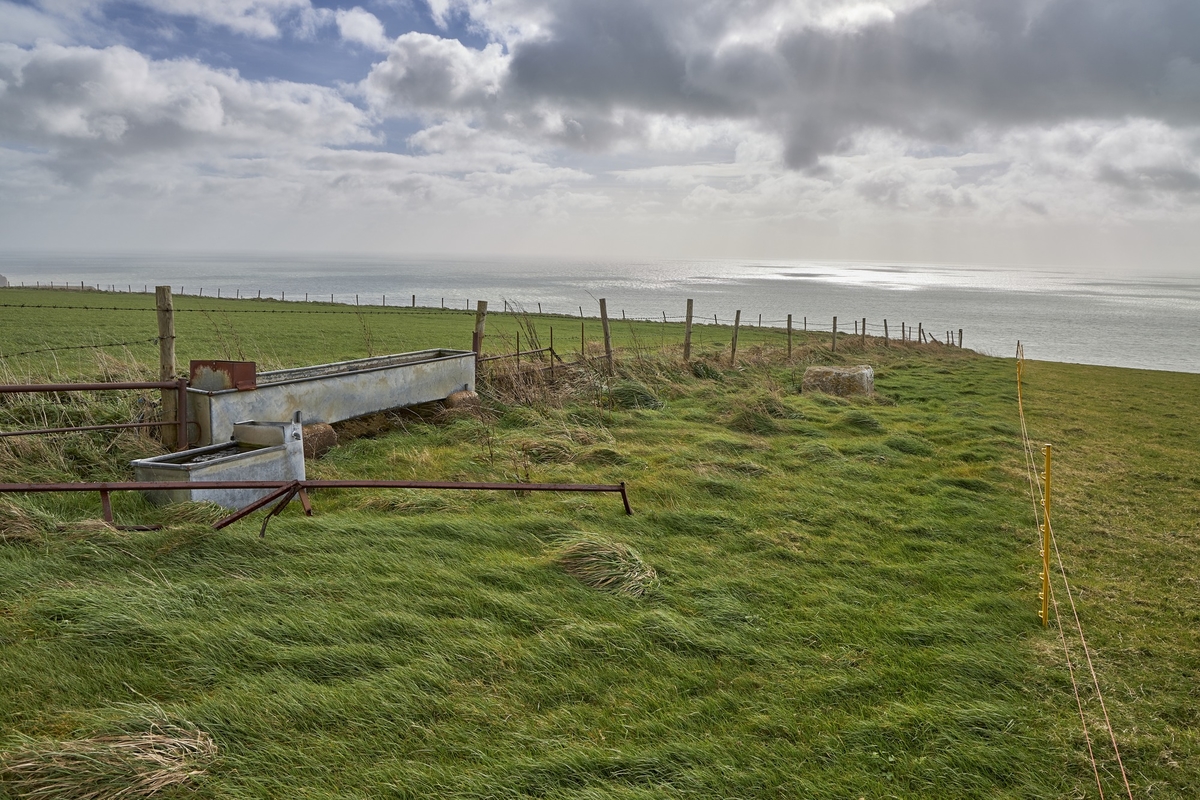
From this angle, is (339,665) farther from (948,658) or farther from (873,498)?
(873,498)

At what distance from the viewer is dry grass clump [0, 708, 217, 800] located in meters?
2.80

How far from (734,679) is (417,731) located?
5.89 feet

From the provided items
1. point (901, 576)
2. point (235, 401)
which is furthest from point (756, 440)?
point (235, 401)

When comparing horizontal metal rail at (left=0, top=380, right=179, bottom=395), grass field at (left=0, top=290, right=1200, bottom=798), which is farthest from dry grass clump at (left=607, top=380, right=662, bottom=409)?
horizontal metal rail at (left=0, top=380, right=179, bottom=395)

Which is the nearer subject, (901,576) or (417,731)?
(417,731)

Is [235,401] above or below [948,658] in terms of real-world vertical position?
above

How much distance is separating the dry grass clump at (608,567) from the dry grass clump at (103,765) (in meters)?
2.69

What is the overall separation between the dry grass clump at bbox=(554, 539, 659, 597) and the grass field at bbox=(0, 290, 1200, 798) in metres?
0.11

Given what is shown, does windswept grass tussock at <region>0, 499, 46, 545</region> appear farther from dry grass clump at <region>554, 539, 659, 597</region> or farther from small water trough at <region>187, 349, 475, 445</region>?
dry grass clump at <region>554, 539, 659, 597</region>

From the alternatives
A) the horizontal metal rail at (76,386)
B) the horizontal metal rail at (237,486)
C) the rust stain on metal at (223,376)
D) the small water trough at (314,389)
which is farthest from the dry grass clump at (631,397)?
the horizontal metal rail at (76,386)

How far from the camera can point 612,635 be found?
4387 millimetres

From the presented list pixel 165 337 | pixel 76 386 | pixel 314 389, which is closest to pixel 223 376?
pixel 165 337

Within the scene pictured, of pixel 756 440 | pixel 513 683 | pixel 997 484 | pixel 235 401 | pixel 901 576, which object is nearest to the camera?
pixel 513 683

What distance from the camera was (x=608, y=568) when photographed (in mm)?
5293
